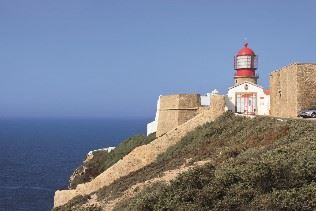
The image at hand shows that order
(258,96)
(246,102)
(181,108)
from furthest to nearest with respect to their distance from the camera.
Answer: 1. (258,96)
2. (246,102)
3. (181,108)

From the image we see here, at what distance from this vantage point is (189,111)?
36.5 m

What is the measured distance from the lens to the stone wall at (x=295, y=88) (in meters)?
31.0

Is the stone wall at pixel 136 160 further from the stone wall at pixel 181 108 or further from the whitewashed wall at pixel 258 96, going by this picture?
the whitewashed wall at pixel 258 96

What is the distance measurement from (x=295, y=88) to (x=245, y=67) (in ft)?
53.1

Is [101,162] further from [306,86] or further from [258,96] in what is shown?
[306,86]

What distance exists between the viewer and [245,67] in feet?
156

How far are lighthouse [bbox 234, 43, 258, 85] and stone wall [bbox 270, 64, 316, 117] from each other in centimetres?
1176

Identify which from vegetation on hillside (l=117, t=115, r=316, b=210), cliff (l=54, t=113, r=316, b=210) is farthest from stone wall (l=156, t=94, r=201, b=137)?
vegetation on hillside (l=117, t=115, r=316, b=210)

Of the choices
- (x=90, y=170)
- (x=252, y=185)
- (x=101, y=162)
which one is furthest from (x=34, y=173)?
(x=252, y=185)

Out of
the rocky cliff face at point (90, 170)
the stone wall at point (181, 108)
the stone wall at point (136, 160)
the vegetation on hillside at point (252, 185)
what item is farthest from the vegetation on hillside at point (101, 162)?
the vegetation on hillside at point (252, 185)

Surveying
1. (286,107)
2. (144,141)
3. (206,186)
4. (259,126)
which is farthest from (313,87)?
(206,186)

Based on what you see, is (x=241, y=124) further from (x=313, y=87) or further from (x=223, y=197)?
(x=223, y=197)

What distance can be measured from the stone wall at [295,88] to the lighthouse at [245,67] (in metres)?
11.8

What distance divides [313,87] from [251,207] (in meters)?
19.9
